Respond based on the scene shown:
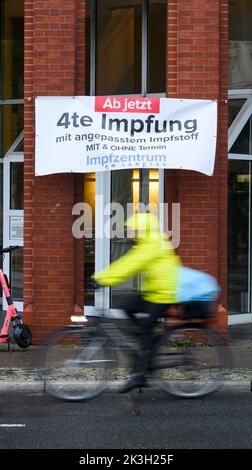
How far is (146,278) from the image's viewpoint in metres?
6.47

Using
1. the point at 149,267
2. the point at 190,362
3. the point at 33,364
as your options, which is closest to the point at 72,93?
the point at 33,364

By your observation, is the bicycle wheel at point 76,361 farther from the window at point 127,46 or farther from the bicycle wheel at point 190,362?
the window at point 127,46

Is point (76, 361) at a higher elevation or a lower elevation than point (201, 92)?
lower

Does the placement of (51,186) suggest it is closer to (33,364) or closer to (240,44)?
(33,364)

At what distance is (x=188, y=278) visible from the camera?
6.53 metres

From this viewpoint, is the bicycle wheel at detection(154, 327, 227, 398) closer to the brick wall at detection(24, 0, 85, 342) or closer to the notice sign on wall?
the brick wall at detection(24, 0, 85, 342)

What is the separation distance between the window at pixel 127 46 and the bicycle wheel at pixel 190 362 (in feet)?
17.3

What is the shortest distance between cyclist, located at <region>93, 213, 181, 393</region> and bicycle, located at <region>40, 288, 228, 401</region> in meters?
0.14

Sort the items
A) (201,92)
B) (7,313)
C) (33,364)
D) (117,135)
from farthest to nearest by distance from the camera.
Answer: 1. (201,92)
2. (117,135)
3. (7,313)
4. (33,364)

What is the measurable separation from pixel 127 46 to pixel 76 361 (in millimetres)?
5970

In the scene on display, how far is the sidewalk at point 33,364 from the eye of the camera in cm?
755

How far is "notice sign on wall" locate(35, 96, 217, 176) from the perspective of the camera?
9203mm

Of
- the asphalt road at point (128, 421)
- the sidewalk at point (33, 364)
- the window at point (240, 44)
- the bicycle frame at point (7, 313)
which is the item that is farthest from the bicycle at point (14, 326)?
the window at point (240, 44)

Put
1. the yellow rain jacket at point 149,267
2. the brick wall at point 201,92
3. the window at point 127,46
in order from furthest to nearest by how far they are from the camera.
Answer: the window at point 127,46 < the brick wall at point 201,92 < the yellow rain jacket at point 149,267
